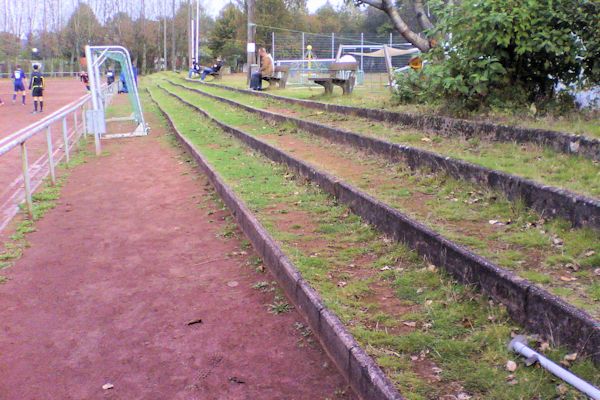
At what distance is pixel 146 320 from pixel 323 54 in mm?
27629

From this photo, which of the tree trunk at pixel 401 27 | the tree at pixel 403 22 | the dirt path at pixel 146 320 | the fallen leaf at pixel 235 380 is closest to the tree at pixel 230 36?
the tree at pixel 403 22

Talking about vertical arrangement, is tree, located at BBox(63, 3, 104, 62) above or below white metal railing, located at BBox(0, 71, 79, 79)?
above

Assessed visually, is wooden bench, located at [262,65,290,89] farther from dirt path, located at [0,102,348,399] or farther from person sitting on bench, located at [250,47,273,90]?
dirt path, located at [0,102,348,399]

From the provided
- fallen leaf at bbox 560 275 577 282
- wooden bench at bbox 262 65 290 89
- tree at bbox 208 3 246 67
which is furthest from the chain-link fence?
tree at bbox 208 3 246 67

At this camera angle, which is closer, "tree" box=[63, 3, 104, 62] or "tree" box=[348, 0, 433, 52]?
"tree" box=[348, 0, 433, 52]

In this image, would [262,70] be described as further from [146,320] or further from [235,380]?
[235,380]

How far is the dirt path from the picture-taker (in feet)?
12.2

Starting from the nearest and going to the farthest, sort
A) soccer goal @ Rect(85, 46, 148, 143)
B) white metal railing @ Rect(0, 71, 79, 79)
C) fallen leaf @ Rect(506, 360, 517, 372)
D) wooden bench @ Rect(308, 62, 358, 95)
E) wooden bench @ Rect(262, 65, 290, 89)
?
fallen leaf @ Rect(506, 360, 517, 372) < soccer goal @ Rect(85, 46, 148, 143) < wooden bench @ Rect(308, 62, 358, 95) < wooden bench @ Rect(262, 65, 290, 89) < white metal railing @ Rect(0, 71, 79, 79)

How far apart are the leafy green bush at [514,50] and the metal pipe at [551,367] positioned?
5.58 metres

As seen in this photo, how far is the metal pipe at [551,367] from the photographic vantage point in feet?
9.04

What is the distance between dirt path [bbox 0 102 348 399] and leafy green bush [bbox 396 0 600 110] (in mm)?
4172

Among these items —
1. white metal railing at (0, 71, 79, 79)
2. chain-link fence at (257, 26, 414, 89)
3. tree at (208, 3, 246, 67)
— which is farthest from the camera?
white metal railing at (0, 71, 79, 79)

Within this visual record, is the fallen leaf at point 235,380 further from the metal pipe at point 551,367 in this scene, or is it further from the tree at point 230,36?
the tree at point 230,36

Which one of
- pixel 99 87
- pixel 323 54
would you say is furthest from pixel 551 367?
pixel 323 54
